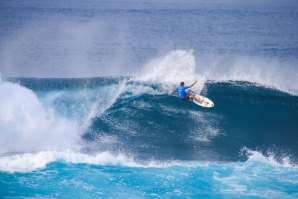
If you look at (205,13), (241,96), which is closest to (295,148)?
(241,96)

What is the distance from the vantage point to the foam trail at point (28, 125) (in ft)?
50.7

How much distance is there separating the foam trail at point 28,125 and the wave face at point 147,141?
0.04m

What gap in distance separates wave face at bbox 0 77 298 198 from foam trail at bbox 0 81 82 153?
0.04m

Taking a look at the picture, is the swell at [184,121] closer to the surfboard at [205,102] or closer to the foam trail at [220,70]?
the surfboard at [205,102]

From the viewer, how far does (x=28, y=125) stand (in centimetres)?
1659

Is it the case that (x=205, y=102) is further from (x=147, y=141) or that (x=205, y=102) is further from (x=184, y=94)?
(x=147, y=141)

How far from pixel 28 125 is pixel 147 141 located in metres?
5.49

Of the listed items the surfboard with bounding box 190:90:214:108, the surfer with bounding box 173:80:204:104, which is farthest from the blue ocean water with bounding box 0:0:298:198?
the surfer with bounding box 173:80:204:104

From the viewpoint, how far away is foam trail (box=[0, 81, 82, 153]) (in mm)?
15453

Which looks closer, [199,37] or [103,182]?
[103,182]

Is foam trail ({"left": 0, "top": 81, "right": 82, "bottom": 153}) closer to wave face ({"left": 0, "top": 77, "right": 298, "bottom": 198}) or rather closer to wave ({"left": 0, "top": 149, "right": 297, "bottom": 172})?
wave face ({"left": 0, "top": 77, "right": 298, "bottom": 198})

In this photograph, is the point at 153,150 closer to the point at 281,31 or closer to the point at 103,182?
the point at 103,182

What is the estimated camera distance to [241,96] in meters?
18.3

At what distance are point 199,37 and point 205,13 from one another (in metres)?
19.1
